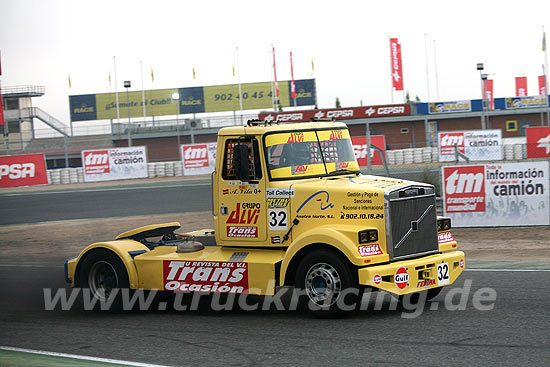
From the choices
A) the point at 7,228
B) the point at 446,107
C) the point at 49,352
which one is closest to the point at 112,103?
the point at 446,107

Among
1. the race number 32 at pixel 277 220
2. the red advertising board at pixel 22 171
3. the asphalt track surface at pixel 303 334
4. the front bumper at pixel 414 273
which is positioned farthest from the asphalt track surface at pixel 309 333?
the red advertising board at pixel 22 171

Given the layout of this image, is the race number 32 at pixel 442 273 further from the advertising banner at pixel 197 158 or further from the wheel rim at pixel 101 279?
the advertising banner at pixel 197 158

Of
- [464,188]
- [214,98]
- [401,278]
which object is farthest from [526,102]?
[401,278]

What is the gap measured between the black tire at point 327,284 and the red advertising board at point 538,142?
1210 inches

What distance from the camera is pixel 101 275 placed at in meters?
10.7

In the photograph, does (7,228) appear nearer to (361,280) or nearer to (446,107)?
(361,280)

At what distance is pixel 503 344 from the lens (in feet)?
24.2

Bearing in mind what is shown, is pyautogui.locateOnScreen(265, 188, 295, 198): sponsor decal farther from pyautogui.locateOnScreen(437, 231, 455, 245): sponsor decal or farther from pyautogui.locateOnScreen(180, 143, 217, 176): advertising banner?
pyautogui.locateOnScreen(180, 143, 217, 176): advertising banner

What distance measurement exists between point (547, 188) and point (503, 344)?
10.5 m

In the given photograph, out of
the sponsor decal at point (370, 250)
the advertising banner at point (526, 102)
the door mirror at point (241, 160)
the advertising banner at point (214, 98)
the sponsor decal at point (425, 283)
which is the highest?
the advertising banner at point (214, 98)

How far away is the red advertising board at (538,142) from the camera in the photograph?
37750 mm

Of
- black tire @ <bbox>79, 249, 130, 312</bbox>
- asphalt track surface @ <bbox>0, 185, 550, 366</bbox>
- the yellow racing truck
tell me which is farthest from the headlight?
black tire @ <bbox>79, 249, 130, 312</bbox>

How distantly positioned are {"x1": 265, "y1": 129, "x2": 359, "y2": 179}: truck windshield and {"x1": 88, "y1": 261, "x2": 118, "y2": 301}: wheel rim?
281cm

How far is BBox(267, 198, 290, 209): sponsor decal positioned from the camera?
9359 mm
